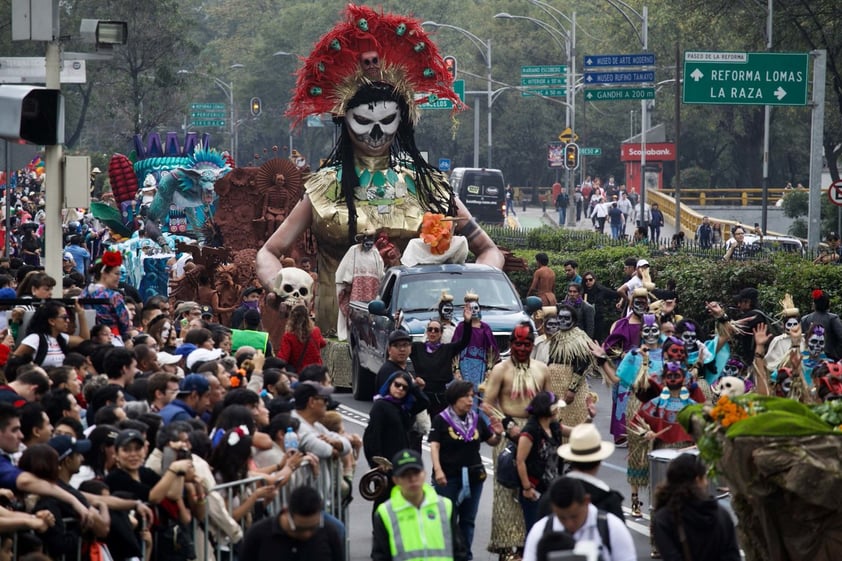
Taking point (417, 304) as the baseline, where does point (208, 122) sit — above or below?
above

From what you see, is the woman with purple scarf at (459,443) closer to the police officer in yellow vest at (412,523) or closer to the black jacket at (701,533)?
the police officer in yellow vest at (412,523)

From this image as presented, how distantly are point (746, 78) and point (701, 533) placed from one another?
890 inches

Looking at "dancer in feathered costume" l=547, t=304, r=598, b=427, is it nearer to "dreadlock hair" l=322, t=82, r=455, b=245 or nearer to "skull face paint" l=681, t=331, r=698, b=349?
"skull face paint" l=681, t=331, r=698, b=349

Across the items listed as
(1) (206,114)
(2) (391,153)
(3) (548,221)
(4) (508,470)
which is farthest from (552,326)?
(1) (206,114)

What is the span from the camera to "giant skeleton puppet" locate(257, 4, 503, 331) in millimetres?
22531

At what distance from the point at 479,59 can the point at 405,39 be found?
70.0 meters

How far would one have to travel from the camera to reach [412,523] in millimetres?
8359

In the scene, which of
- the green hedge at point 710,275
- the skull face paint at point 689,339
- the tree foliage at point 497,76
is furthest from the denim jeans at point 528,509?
the tree foliage at point 497,76

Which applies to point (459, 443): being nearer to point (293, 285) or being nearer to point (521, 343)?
point (521, 343)

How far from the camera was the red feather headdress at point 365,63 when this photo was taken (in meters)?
22.6

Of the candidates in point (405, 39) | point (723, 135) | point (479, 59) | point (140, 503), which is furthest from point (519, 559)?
point (479, 59)

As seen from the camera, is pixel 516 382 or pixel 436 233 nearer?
pixel 516 382

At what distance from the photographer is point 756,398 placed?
30.5 feet

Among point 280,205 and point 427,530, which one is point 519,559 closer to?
point 427,530
